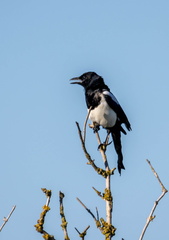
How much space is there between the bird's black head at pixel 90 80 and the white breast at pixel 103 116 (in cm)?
56

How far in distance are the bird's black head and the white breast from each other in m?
0.56

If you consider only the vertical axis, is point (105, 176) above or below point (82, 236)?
above

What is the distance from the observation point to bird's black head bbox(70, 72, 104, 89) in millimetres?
8595

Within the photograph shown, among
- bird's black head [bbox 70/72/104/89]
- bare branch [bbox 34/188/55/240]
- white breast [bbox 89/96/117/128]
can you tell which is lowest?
bare branch [bbox 34/188/55/240]

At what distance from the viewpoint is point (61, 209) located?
4023 millimetres

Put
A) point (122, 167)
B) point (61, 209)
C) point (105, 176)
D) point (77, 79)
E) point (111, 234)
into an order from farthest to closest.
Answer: point (77, 79) → point (122, 167) → point (105, 176) → point (111, 234) → point (61, 209)

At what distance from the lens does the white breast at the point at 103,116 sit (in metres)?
8.03

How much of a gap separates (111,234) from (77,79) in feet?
16.4

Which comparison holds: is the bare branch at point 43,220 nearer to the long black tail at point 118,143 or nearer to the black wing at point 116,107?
the long black tail at point 118,143

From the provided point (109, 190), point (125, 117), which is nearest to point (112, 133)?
point (125, 117)

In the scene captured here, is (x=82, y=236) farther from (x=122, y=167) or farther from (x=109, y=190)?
(x=122, y=167)

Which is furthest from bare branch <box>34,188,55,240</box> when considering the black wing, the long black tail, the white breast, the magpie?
the black wing

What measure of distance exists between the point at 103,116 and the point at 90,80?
3.15ft

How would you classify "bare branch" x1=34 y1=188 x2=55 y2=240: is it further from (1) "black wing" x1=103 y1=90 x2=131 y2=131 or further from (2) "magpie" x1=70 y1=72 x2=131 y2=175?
(1) "black wing" x1=103 y1=90 x2=131 y2=131
